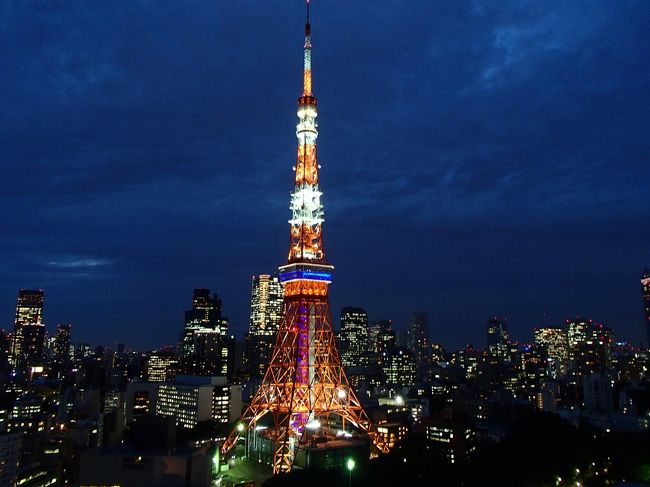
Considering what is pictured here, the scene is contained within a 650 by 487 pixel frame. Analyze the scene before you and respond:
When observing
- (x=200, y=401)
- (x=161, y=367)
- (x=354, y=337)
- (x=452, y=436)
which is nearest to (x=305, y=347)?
(x=452, y=436)

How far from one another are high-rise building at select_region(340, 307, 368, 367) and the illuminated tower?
91.4 m

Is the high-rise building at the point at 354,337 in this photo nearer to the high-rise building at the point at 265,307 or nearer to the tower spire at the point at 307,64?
the high-rise building at the point at 265,307

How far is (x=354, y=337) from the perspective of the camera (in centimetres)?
13500

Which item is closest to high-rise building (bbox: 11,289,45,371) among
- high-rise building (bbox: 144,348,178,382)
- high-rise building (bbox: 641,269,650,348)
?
high-rise building (bbox: 144,348,178,382)

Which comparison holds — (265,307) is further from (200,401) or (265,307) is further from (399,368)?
(200,401)

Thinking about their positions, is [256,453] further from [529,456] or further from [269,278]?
[269,278]

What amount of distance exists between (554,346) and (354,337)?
4970 centimetres

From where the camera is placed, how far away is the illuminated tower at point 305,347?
110 ft

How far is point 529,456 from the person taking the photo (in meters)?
28.0

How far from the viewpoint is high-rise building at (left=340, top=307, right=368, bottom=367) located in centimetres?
12750

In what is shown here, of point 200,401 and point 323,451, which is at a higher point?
point 200,401

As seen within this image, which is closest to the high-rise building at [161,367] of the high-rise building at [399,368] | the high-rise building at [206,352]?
the high-rise building at [206,352]

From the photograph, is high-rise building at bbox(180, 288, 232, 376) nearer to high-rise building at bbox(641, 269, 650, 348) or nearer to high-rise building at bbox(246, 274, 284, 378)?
high-rise building at bbox(246, 274, 284, 378)

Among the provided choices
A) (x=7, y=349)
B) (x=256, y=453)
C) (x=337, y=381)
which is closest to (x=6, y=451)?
(x=256, y=453)
